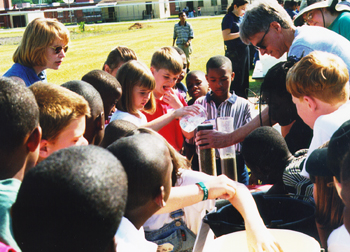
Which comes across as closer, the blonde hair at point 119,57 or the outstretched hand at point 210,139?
the outstretched hand at point 210,139

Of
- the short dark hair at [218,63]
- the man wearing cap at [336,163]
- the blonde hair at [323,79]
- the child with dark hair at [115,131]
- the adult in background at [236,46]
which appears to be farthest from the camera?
the adult in background at [236,46]

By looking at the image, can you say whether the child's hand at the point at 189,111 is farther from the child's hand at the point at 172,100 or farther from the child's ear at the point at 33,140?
the child's ear at the point at 33,140

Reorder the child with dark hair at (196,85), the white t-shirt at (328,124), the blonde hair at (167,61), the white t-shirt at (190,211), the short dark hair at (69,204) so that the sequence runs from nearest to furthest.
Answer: the short dark hair at (69,204) < the white t-shirt at (328,124) < the white t-shirt at (190,211) < the blonde hair at (167,61) < the child with dark hair at (196,85)

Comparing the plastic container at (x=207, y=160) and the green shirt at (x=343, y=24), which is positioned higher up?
the green shirt at (x=343, y=24)

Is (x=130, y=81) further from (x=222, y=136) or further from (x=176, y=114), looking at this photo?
(x=222, y=136)

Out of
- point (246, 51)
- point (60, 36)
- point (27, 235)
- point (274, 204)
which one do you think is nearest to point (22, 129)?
point (27, 235)

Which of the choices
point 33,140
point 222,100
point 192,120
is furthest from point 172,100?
point 33,140

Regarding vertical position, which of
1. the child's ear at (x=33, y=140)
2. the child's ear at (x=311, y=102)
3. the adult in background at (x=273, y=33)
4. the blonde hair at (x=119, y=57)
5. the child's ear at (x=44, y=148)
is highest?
the adult in background at (x=273, y=33)

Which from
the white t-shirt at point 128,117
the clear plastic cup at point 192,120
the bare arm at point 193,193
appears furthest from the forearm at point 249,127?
the bare arm at point 193,193

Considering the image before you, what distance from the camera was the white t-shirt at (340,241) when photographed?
3.59ft

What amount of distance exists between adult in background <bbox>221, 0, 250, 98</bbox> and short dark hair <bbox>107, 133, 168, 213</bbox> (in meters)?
6.22

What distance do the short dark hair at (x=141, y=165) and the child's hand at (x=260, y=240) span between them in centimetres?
44

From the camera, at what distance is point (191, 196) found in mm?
1728

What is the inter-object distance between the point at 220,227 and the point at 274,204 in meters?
0.36
